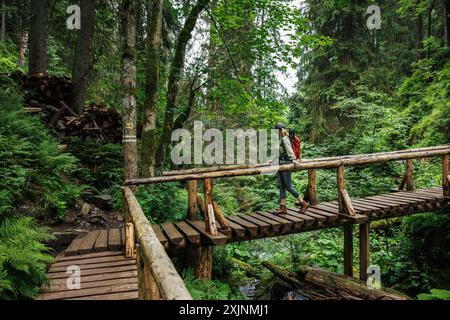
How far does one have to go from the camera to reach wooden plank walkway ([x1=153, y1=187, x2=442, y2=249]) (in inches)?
221

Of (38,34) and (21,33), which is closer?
(38,34)

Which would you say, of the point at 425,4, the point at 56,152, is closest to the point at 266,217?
the point at 56,152

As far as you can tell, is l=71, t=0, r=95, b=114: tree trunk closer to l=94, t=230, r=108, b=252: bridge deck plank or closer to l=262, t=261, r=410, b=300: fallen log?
l=94, t=230, r=108, b=252: bridge deck plank

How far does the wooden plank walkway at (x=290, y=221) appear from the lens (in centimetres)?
561

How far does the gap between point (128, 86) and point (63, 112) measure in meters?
6.09

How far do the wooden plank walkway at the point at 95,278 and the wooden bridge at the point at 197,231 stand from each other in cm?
1

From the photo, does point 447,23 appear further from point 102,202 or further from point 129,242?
point 129,242

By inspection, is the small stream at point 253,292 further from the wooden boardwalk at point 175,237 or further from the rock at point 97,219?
the rock at point 97,219

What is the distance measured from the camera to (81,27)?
11.4m

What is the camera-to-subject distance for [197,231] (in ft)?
19.2

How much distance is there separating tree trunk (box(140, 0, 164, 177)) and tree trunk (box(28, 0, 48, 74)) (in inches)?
273

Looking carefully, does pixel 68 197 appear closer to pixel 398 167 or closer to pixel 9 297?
pixel 9 297

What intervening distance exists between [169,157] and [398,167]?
10472 millimetres

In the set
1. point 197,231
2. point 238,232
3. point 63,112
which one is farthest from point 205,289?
point 63,112
